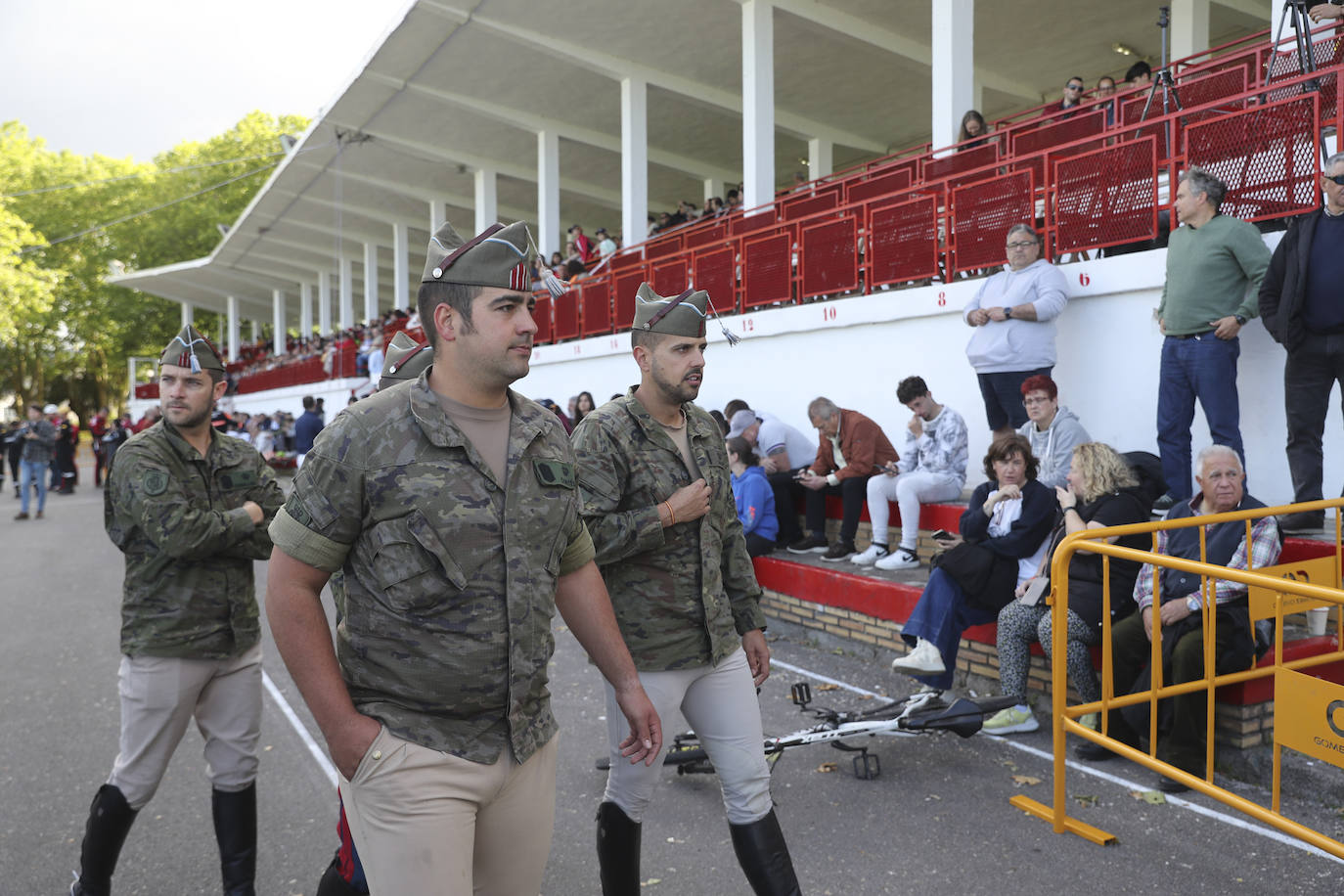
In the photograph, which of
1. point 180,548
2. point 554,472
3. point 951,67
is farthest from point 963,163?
point 554,472

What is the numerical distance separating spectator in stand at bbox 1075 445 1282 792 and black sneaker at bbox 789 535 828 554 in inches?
150

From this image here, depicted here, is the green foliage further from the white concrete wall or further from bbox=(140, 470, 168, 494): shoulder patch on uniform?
bbox=(140, 470, 168, 494): shoulder patch on uniform

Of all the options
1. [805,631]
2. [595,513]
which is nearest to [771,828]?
[595,513]

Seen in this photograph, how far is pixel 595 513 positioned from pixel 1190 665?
9.89 feet

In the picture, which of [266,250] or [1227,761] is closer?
[1227,761]

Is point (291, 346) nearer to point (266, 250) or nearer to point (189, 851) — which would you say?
point (266, 250)

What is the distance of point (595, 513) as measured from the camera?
308cm

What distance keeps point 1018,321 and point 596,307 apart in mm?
9933

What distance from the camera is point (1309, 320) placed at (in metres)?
5.80

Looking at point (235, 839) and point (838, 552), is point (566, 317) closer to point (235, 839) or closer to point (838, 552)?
point (838, 552)

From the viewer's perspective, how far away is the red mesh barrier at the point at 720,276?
13133 mm

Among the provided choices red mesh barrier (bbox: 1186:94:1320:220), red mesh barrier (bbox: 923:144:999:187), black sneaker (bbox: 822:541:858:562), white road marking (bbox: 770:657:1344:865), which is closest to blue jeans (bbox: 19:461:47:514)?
black sneaker (bbox: 822:541:858:562)

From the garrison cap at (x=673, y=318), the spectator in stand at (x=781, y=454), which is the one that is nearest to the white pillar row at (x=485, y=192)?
the spectator in stand at (x=781, y=454)

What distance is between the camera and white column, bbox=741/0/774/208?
1523cm
